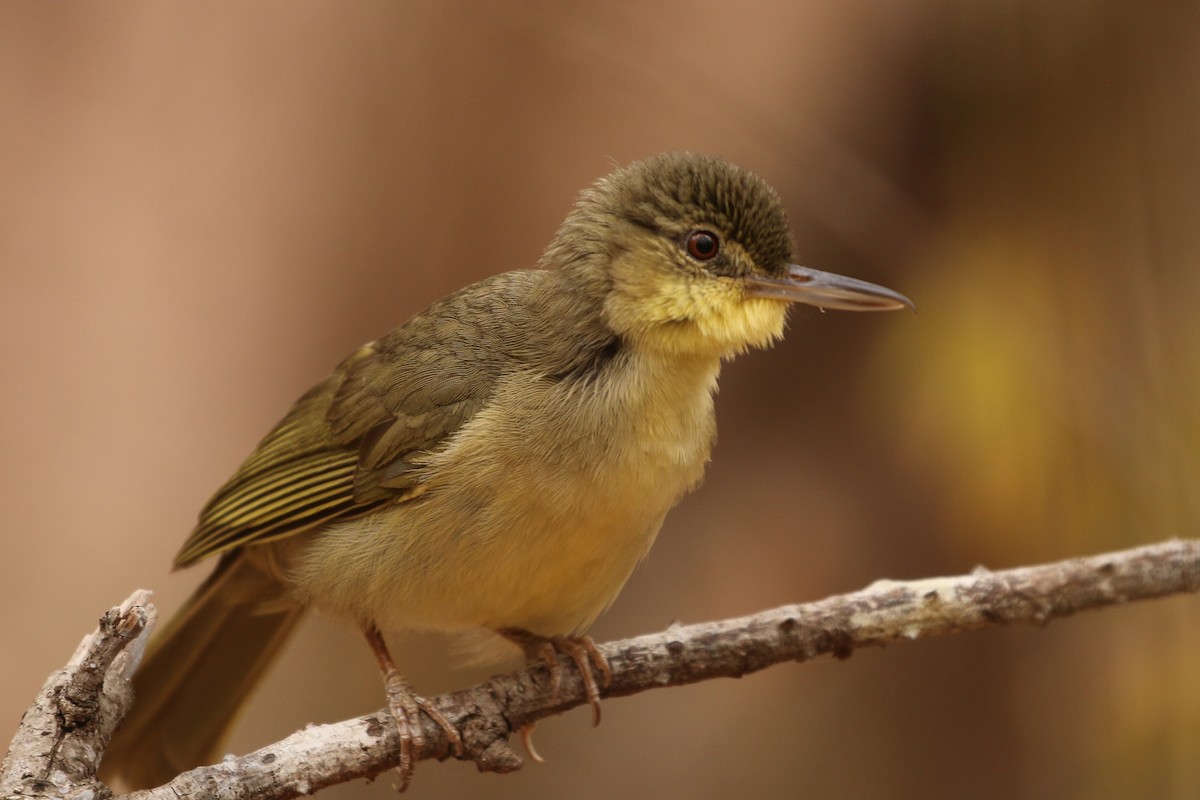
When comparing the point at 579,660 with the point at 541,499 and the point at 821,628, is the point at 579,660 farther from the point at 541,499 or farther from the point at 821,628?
the point at 821,628

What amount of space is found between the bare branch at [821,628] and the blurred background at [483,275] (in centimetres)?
124

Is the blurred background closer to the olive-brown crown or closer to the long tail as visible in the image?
the long tail

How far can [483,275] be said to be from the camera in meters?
5.69

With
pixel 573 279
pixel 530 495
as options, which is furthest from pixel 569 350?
→ pixel 530 495

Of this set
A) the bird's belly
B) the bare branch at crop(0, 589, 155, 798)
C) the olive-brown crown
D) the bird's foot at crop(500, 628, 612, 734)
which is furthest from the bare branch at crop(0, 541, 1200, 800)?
the olive-brown crown

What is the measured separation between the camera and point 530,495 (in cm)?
299

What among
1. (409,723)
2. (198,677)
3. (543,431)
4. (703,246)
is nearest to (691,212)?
(703,246)

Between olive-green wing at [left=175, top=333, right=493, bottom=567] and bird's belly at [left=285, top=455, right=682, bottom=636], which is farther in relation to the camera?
olive-green wing at [left=175, top=333, right=493, bottom=567]

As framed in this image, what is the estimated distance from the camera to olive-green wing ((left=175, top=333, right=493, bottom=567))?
3.26 m

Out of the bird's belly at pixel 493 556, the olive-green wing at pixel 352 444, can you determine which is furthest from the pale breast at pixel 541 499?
the olive-green wing at pixel 352 444

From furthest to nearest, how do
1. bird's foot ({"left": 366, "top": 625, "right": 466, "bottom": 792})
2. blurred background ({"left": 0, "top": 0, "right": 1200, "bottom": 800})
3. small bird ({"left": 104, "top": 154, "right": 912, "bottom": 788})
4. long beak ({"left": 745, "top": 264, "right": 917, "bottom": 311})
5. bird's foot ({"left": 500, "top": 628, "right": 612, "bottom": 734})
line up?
blurred background ({"left": 0, "top": 0, "right": 1200, "bottom": 800}), bird's foot ({"left": 500, "top": 628, "right": 612, "bottom": 734}), long beak ({"left": 745, "top": 264, "right": 917, "bottom": 311}), small bird ({"left": 104, "top": 154, "right": 912, "bottom": 788}), bird's foot ({"left": 366, "top": 625, "right": 466, "bottom": 792})

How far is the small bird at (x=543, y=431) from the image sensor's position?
3025 mm

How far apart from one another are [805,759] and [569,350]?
3082 millimetres

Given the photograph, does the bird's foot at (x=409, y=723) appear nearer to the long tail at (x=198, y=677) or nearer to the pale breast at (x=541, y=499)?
the pale breast at (x=541, y=499)
